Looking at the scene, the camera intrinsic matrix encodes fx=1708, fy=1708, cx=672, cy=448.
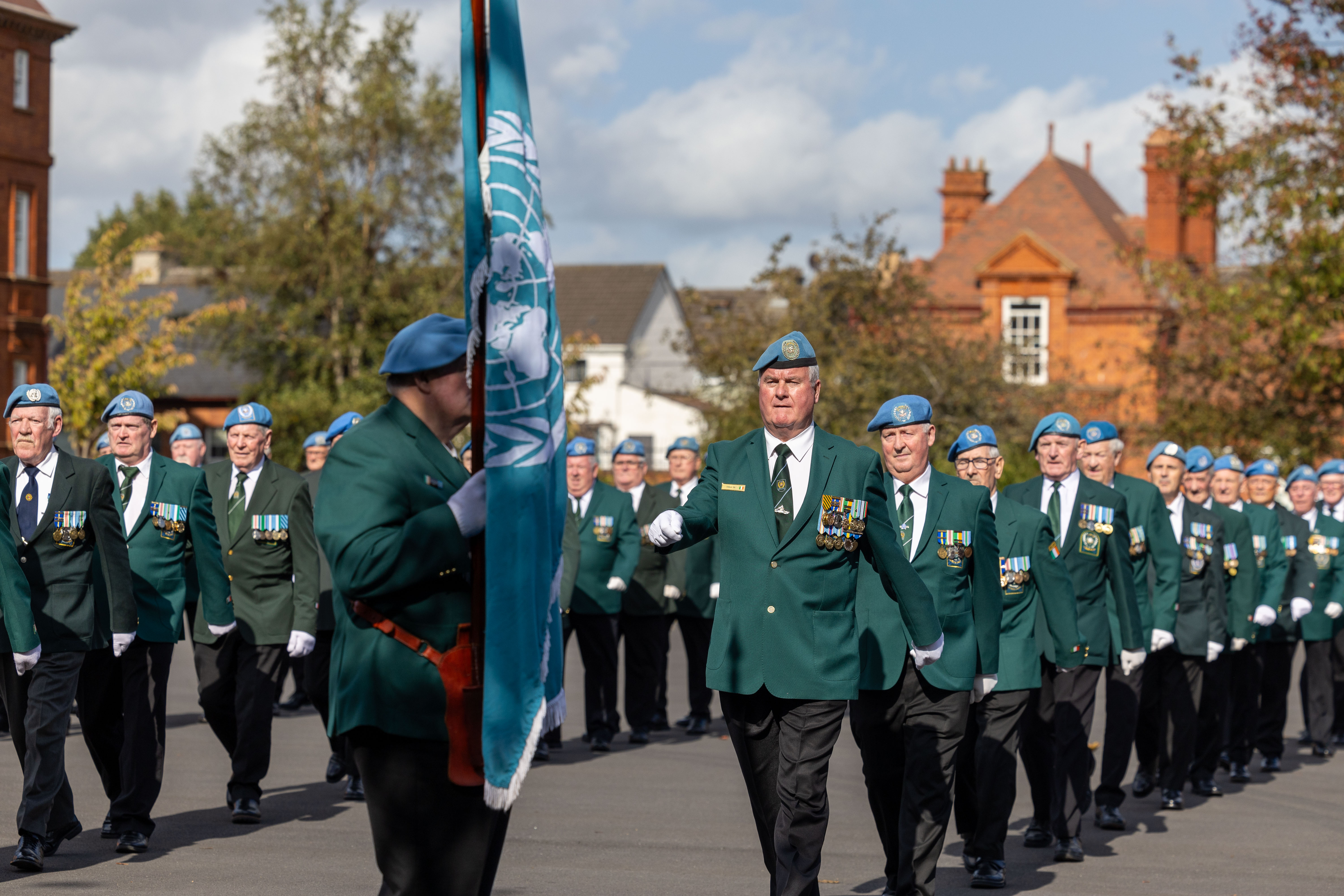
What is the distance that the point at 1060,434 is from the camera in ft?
30.9

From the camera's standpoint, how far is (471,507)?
4324mm

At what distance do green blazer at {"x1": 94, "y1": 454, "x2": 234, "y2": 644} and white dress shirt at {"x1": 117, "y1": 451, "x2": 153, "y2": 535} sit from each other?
2cm

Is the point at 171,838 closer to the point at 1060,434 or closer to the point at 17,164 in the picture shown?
the point at 1060,434

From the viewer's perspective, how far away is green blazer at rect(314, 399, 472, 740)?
433 cm

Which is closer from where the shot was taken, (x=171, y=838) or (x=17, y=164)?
(x=171, y=838)

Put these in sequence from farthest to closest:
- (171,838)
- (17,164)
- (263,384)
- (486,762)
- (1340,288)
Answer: (263,384) < (17,164) < (1340,288) < (171,838) < (486,762)

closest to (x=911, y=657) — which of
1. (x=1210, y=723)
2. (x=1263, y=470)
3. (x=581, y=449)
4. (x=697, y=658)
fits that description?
(x=1210, y=723)

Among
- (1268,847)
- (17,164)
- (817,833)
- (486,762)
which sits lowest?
(1268,847)

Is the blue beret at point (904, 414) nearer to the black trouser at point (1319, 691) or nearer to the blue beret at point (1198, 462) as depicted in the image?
the blue beret at point (1198, 462)

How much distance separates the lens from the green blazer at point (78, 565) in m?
8.01

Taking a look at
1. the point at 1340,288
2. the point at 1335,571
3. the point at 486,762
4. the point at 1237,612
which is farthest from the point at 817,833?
the point at 1340,288

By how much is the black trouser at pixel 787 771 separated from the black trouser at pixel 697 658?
795 centimetres

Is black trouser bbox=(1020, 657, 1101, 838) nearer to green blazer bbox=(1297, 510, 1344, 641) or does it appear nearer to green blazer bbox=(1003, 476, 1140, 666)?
green blazer bbox=(1003, 476, 1140, 666)

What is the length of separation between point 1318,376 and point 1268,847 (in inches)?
688
